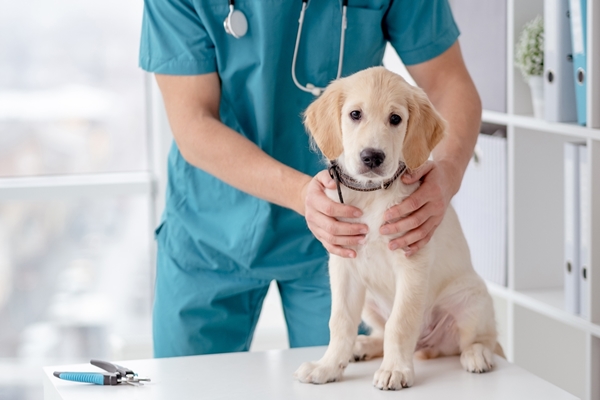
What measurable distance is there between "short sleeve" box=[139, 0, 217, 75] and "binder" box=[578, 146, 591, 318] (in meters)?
0.84

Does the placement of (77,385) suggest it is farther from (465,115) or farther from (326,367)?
(465,115)

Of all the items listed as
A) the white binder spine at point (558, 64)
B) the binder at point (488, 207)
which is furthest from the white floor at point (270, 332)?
the white binder spine at point (558, 64)

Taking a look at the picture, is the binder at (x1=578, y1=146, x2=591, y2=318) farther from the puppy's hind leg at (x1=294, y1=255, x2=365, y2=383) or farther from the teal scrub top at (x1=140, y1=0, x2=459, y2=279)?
the puppy's hind leg at (x1=294, y1=255, x2=365, y2=383)

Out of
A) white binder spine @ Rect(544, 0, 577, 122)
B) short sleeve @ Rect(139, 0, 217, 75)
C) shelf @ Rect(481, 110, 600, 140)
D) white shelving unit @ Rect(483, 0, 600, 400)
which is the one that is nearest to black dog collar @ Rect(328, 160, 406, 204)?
short sleeve @ Rect(139, 0, 217, 75)

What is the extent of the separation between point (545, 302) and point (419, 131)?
96cm

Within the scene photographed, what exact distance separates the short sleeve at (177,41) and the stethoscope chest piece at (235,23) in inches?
2.7

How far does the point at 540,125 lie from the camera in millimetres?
1886

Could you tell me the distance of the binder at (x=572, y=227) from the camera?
1783mm

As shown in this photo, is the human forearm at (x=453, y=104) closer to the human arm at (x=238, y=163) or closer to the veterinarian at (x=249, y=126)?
the veterinarian at (x=249, y=126)

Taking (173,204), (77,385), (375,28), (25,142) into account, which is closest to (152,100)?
(25,142)

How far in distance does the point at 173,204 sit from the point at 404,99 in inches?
25.5

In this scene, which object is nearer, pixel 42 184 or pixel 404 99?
pixel 404 99

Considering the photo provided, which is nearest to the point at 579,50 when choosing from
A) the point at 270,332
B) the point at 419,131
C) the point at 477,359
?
the point at 419,131

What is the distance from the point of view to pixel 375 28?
153 centimetres
